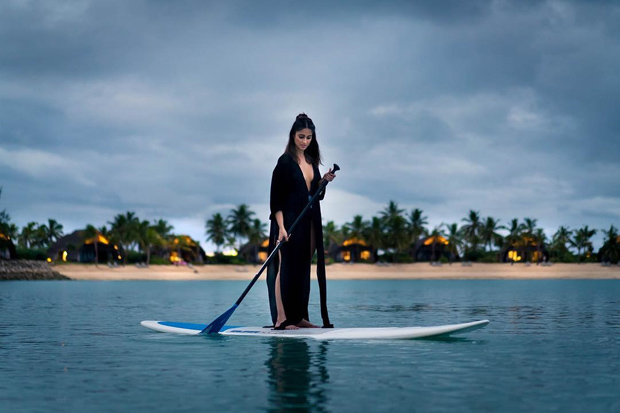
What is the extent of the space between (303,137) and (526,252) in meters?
101

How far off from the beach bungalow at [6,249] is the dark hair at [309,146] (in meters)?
75.1

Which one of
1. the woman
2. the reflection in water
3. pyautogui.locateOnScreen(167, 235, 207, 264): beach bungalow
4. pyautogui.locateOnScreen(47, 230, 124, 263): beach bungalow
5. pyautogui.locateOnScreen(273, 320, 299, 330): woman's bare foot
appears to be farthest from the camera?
pyautogui.locateOnScreen(167, 235, 207, 264): beach bungalow

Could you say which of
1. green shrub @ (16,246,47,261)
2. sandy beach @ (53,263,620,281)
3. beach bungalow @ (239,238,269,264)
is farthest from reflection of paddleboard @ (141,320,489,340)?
beach bungalow @ (239,238,269,264)

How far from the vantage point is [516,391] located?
7.35 m

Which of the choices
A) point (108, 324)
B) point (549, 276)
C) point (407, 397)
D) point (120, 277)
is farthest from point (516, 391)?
point (549, 276)

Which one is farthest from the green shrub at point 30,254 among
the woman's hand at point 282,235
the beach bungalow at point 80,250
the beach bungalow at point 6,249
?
the woman's hand at point 282,235

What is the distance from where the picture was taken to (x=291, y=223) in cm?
1161

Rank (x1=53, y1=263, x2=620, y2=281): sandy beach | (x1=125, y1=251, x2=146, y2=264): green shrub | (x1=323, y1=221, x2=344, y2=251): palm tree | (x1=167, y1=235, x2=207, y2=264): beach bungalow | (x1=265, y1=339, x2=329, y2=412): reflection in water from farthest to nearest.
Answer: (x1=323, y1=221, x2=344, y2=251): palm tree
(x1=167, y1=235, x2=207, y2=264): beach bungalow
(x1=125, y1=251, x2=146, y2=264): green shrub
(x1=53, y1=263, x2=620, y2=281): sandy beach
(x1=265, y1=339, x2=329, y2=412): reflection in water

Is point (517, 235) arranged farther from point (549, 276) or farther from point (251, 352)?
point (251, 352)

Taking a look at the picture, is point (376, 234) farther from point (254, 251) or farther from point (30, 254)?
point (30, 254)

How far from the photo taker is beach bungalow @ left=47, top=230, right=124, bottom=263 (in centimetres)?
9419

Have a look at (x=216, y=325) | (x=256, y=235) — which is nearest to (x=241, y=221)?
(x=256, y=235)

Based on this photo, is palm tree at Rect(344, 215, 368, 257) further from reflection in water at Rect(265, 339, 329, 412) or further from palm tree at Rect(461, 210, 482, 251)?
reflection in water at Rect(265, 339, 329, 412)

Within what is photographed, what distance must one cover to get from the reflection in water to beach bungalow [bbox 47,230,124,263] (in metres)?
86.3
